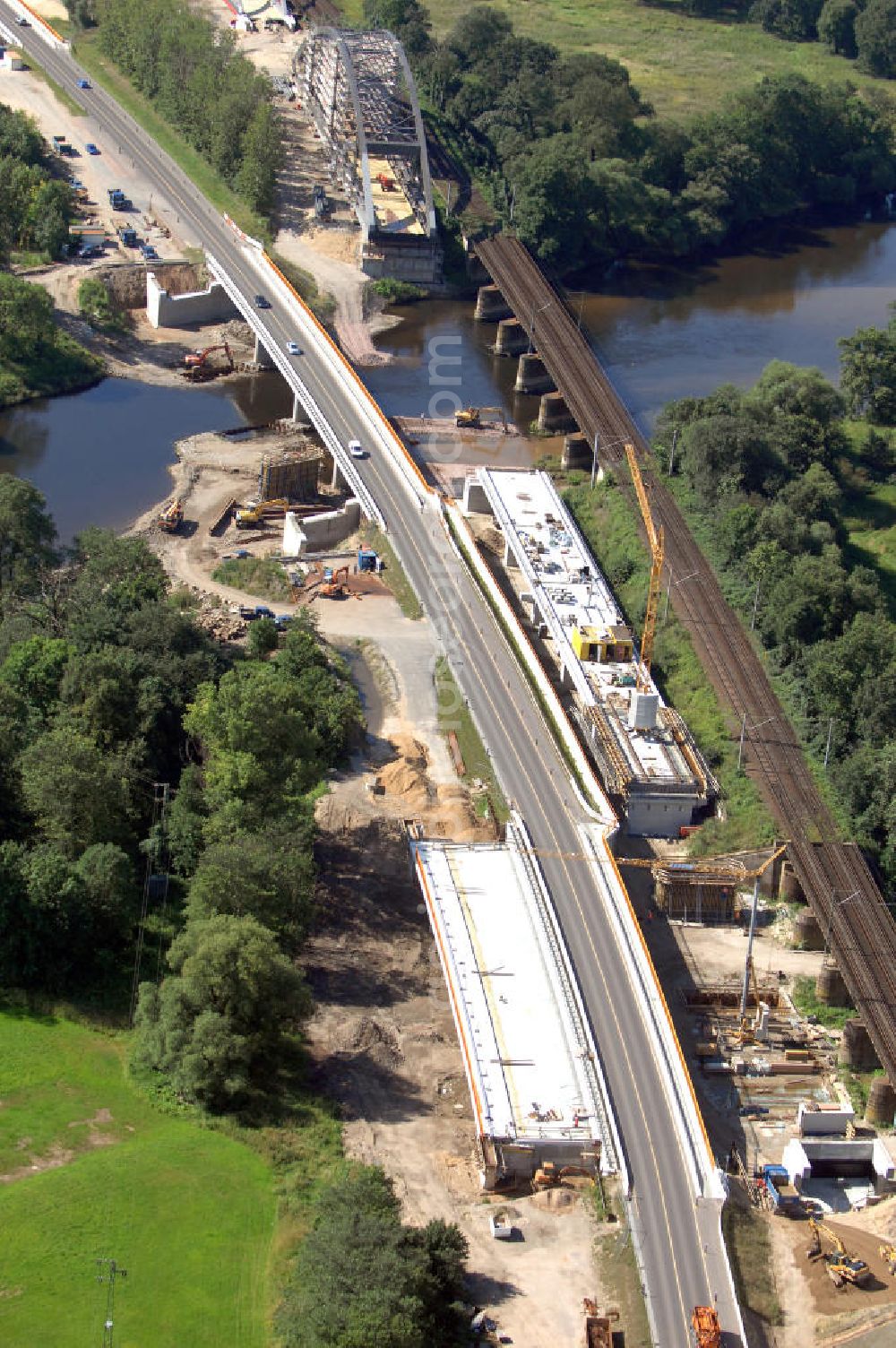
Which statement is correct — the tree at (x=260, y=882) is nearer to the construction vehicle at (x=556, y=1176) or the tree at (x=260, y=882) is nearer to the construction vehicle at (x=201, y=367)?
the construction vehicle at (x=556, y=1176)

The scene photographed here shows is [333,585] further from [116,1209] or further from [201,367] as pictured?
A: [116,1209]

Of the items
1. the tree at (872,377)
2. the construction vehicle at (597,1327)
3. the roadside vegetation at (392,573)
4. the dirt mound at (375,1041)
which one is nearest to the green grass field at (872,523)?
the tree at (872,377)

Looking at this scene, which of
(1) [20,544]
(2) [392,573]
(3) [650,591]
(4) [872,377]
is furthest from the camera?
(4) [872,377]

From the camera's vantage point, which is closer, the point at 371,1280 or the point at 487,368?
the point at 371,1280

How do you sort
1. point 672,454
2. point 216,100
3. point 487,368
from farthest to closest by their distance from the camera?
point 216,100 → point 487,368 → point 672,454

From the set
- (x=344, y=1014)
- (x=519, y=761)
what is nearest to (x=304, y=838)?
(x=344, y=1014)

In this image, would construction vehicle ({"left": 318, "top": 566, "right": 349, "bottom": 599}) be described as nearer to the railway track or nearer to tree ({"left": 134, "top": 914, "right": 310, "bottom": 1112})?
the railway track

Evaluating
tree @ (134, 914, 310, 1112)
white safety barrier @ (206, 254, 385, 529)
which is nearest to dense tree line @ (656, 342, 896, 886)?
white safety barrier @ (206, 254, 385, 529)

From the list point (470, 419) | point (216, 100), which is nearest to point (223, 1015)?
point (470, 419)
